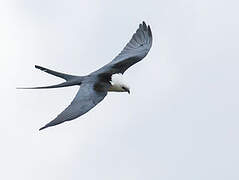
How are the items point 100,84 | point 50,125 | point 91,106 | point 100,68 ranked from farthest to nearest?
1. point 100,68
2. point 100,84
3. point 91,106
4. point 50,125

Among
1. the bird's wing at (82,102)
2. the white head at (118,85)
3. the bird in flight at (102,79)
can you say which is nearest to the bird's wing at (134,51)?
the bird in flight at (102,79)

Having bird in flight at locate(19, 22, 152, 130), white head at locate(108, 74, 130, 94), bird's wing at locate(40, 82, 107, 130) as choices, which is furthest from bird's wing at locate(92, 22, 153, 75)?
bird's wing at locate(40, 82, 107, 130)

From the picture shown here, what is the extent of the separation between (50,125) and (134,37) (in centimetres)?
877

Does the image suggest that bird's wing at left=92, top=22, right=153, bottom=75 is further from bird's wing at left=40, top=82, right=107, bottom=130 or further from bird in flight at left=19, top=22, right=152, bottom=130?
bird's wing at left=40, top=82, right=107, bottom=130

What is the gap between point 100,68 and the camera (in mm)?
29094

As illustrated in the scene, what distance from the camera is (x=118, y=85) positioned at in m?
27.4

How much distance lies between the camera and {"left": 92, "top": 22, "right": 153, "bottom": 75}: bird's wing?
29031 millimetres

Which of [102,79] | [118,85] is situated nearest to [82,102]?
[102,79]

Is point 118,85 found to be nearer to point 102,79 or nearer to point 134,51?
point 102,79

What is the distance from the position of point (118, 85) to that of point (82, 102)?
102 inches

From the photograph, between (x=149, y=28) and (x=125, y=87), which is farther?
(x=149, y=28)

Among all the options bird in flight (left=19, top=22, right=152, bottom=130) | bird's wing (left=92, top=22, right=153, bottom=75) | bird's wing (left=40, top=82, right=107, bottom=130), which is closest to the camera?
bird's wing (left=40, top=82, right=107, bottom=130)

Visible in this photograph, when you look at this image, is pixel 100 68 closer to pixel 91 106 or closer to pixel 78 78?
pixel 78 78

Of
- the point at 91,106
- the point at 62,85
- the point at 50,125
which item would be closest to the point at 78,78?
the point at 62,85
